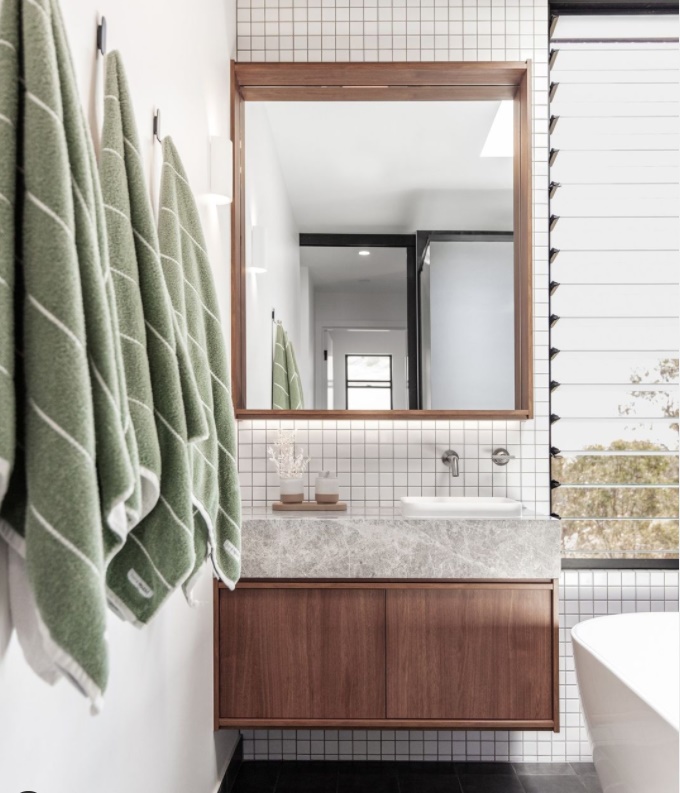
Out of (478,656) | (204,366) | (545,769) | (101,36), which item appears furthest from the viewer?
(545,769)

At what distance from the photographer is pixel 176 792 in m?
1.77

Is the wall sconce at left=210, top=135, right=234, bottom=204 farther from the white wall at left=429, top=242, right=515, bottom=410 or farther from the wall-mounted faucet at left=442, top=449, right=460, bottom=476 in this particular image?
the wall-mounted faucet at left=442, top=449, right=460, bottom=476

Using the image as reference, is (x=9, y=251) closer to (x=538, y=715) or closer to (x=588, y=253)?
(x=538, y=715)

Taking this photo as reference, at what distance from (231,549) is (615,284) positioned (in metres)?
1.89

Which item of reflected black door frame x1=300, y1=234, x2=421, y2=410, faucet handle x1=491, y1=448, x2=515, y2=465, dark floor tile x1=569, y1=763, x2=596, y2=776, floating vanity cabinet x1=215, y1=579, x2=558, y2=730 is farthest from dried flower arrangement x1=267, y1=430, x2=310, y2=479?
dark floor tile x1=569, y1=763, x2=596, y2=776

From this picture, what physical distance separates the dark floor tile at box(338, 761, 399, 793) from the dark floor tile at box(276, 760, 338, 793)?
0.10 ft

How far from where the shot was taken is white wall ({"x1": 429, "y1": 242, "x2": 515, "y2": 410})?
Answer: 256 cm

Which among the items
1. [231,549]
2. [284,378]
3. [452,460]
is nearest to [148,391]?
[231,549]

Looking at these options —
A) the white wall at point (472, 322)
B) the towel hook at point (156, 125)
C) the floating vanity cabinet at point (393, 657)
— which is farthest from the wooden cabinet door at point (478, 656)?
the towel hook at point (156, 125)

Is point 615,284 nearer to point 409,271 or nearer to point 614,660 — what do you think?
point 409,271

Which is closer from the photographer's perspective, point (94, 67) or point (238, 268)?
point (94, 67)

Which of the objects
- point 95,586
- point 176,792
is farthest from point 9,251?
point 176,792

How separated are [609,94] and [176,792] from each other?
277 cm

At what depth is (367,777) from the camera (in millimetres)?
2488
